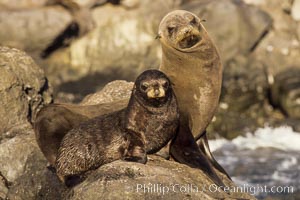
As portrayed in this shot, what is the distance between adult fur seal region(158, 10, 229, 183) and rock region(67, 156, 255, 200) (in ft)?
4.86

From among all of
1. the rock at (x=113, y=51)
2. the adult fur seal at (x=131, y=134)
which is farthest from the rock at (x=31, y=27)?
the adult fur seal at (x=131, y=134)

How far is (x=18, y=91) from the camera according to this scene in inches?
334

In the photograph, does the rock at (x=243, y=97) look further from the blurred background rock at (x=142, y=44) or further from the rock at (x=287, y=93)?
the rock at (x=287, y=93)

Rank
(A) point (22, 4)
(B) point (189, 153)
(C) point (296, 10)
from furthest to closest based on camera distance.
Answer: (C) point (296, 10)
(A) point (22, 4)
(B) point (189, 153)

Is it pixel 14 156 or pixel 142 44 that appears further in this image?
pixel 142 44

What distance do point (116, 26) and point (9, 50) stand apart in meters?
10.9

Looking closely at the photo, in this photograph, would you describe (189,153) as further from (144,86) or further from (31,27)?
(31,27)

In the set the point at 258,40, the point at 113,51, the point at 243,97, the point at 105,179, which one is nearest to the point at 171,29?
the point at 105,179

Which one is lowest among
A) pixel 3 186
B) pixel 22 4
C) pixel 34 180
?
pixel 22 4

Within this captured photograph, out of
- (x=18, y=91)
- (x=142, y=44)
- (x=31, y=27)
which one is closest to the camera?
(x=18, y=91)

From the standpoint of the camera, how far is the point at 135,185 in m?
5.76

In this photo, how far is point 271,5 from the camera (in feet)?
67.9

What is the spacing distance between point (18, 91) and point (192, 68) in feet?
6.97

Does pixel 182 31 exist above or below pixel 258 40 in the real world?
above
